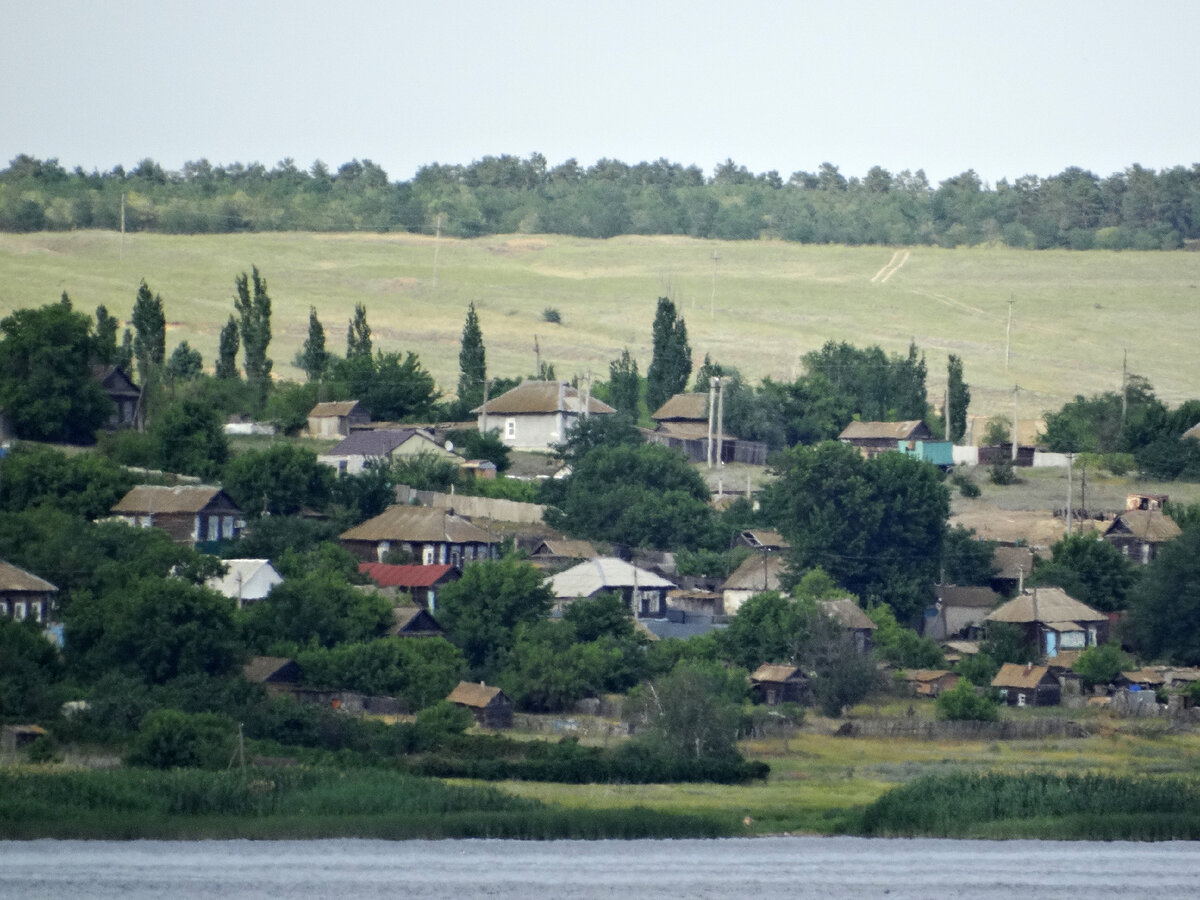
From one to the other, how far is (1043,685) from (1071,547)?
33.9 feet

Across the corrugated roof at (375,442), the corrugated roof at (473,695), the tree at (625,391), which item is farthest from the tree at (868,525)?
the tree at (625,391)

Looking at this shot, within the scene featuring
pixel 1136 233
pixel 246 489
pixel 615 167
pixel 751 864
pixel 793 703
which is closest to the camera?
pixel 751 864

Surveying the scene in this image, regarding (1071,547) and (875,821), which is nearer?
(875,821)

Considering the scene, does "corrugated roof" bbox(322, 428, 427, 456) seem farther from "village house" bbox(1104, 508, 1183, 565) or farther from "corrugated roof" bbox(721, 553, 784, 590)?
"village house" bbox(1104, 508, 1183, 565)

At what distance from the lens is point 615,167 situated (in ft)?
599

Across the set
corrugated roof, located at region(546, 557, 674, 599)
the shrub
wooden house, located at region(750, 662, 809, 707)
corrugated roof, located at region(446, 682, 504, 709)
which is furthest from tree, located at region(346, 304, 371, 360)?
the shrub

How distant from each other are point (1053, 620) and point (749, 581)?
930 centimetres

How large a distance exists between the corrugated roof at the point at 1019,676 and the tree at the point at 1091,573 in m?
7.53

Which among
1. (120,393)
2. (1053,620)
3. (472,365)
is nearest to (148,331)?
(120,393)

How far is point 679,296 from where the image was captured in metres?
129

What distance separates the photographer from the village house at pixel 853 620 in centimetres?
5419

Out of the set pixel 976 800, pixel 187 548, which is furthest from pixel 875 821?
pixel 187 548

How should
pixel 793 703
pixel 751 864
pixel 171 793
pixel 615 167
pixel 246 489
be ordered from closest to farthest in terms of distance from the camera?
pixel 751 864 → pixel 171 793 → pixel 793 703 → pixel 246 489 → pixel 615 167

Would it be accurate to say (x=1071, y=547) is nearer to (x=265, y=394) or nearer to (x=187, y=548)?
(x=187, y=548)
